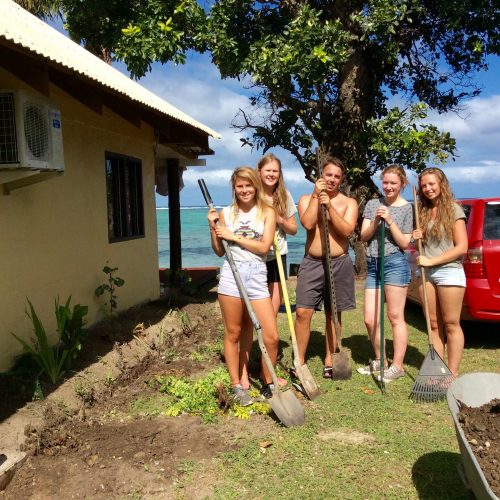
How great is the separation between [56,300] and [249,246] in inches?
99.4

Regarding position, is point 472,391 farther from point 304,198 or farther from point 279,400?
point 304,198

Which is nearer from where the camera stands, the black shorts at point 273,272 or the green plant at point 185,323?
the black shorts at point 273,272

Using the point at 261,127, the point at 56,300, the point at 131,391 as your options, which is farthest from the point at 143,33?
the point at 131,391

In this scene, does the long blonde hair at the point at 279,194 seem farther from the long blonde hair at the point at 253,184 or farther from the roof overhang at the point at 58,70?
the roof overhang at the point at 58,70

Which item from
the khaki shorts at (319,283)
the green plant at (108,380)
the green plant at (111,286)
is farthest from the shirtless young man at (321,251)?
the green plant at (111,286)

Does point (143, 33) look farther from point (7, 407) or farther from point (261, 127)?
point (7, 407)

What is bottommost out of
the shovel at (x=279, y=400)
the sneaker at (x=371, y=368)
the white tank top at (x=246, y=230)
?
the sneaker at (x=371, y=368)

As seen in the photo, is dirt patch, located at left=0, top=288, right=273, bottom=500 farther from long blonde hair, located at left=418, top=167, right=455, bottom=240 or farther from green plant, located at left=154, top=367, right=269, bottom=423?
long blonde hair, located at left=418, top=167, right=455, bottom=240

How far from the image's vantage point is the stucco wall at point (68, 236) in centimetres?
451

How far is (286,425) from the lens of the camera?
371 cm

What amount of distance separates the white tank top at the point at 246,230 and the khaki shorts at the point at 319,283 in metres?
0.74

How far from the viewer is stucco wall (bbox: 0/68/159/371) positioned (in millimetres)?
4508

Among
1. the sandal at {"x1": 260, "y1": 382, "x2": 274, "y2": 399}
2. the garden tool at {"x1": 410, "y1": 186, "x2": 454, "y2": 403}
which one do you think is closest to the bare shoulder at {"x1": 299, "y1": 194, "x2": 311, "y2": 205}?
the garden tool at {"x1": 410, "y1": 186, "x2": 454, "y2": 403}

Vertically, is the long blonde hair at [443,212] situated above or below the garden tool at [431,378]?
above
